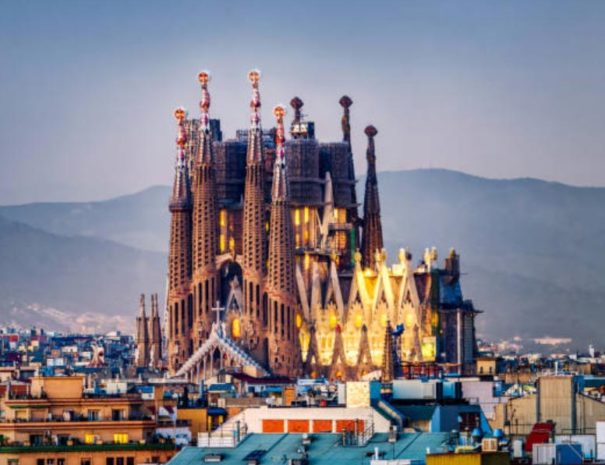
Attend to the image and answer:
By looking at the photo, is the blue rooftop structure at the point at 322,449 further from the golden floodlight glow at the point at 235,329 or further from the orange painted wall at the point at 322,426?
the golden floodlight glow at the point at 235,329

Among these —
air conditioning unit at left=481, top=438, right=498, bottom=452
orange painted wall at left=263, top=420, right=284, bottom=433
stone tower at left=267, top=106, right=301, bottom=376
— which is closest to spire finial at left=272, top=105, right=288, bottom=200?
stone tower at left=267, top=106, right=301, bottom=376

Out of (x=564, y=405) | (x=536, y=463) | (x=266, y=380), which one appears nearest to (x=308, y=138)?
(x=266, y=380)

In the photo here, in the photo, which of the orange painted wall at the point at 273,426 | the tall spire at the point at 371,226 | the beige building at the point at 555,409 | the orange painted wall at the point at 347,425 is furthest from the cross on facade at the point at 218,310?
the orange painted wall at the point at 347,425

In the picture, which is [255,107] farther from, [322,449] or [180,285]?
[322,449]

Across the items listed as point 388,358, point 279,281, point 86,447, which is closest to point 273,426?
point 86,447

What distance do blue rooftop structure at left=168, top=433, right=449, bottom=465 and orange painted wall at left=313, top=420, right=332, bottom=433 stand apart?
5483 mm

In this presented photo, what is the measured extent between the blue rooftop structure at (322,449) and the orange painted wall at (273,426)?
24.8 feet

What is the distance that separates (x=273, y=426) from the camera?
245ft

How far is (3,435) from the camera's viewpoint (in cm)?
8156

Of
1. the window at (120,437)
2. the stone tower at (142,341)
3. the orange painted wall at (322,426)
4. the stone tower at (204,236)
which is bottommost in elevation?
the orange painted wall at (322,426)

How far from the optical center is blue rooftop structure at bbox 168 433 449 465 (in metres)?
62.0

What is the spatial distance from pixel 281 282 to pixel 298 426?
347 feet

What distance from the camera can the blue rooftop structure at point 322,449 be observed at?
2442 inches

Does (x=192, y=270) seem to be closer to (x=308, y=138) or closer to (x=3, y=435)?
(x=308, y=138)
